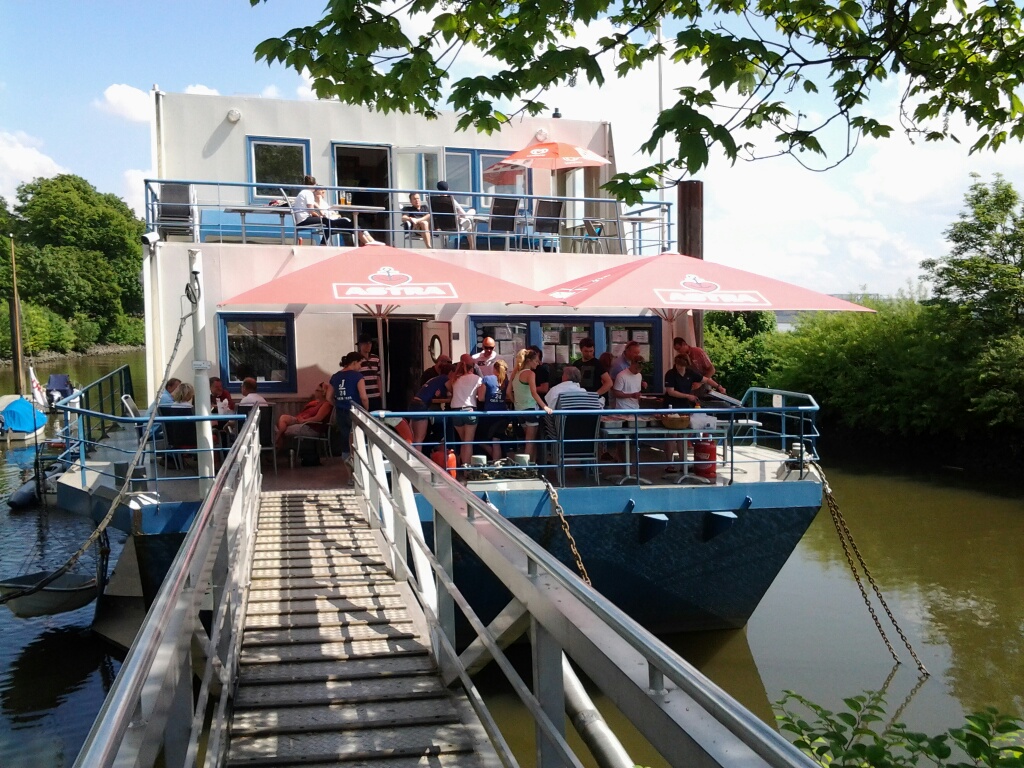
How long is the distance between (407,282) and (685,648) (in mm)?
5420

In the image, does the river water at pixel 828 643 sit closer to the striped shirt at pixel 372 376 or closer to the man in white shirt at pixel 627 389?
the man in white shirt at pixel 627 389

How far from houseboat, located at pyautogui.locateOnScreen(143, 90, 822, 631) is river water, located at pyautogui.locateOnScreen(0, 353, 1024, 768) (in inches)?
41.0

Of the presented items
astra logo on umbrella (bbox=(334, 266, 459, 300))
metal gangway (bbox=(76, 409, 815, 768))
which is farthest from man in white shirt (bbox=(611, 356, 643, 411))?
metal gangway (bbox=(76, 409, 815, 768))

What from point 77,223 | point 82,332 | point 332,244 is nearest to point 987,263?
point 332,244

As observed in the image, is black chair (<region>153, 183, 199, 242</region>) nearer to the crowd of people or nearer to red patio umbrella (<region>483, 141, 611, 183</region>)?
the crowd of people

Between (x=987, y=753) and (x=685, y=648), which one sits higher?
(x=987, y=753)

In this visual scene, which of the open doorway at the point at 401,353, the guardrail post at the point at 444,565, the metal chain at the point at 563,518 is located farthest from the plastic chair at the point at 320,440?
the guardrail post at the point at 444,565

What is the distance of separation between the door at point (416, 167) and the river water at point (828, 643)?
841 centimetres

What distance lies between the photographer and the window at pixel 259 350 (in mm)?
13203

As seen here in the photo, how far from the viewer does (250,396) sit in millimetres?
11523

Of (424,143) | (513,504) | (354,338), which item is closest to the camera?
(513,504)

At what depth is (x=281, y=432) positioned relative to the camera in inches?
466

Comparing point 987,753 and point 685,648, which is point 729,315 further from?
point 987,753

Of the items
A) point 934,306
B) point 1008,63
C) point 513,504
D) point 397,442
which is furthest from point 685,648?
point 934,306
